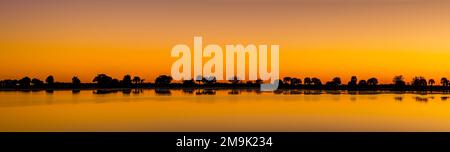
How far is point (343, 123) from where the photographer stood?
2602 cm

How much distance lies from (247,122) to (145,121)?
18.6 feet

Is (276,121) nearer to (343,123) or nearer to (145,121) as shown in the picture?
(343,123)

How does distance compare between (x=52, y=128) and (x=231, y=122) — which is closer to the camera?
(x=52, y=128)

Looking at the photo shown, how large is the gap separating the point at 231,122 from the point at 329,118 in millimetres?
6430

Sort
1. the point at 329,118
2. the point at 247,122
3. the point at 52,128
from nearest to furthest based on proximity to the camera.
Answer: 1. the point at 52,128
2. the point at 247,122
3. the point at 329,118
